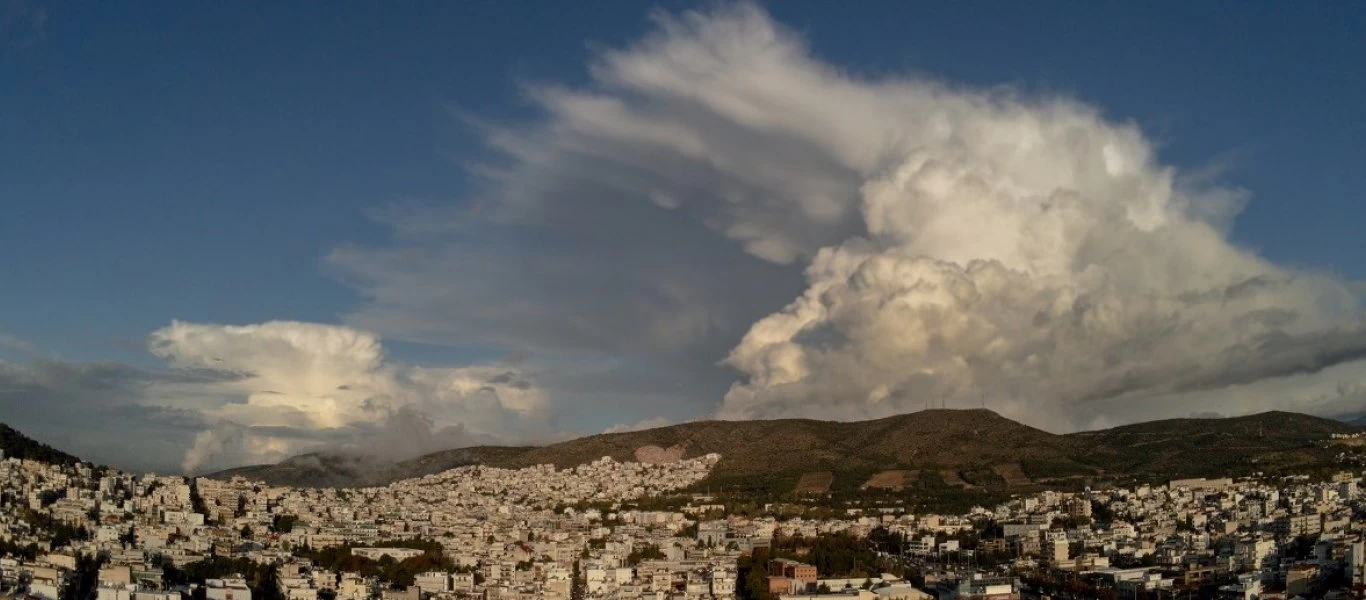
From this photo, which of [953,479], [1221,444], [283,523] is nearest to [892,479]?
[953,479]

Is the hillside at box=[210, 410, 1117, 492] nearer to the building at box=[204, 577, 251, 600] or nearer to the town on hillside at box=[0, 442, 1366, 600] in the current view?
the town on hillside at box=[0, 442, 1366, 600]

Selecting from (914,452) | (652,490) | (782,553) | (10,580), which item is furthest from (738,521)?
(10,580)

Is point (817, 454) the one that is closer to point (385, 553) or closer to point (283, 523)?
point (283, 523)

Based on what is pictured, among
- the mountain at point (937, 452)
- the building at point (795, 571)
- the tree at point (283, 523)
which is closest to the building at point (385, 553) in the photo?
the tree at point (283, 523)

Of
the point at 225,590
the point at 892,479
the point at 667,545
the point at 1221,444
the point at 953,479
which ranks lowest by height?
the point at 225,590

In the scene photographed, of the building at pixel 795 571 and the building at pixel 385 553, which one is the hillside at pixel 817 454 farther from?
the building at pixel 385 553

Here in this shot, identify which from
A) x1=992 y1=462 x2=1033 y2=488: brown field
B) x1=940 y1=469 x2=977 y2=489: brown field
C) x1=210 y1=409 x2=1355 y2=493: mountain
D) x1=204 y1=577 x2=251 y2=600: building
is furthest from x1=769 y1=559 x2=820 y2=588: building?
x1=992 y1=462 x2=1033 y2=488: brown field

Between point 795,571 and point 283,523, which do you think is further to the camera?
point 283,523

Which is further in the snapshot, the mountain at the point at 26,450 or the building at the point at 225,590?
the mountain at the point at 26,450

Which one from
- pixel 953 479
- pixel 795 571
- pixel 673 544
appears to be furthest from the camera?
pixel 953 479
